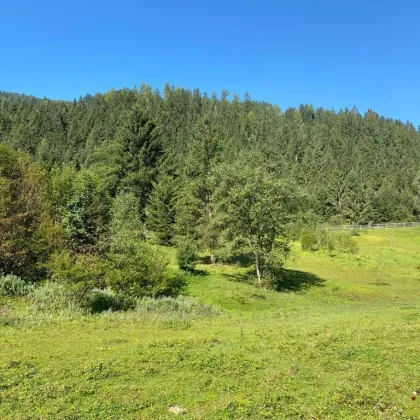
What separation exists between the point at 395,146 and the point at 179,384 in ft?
591

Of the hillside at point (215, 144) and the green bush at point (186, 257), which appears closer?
the green bush at point (186, 257)

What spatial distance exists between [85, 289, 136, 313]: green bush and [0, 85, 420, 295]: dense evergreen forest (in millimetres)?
1089

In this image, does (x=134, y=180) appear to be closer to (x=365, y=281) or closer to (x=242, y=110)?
(x=365, y=281)

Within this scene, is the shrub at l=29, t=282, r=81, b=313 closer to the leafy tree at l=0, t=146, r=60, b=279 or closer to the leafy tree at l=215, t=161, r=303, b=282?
the leafy tree at l=0, t=146, r=60, b=279

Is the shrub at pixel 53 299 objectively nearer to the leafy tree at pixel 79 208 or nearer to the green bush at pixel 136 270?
the green bush at pixel 136 270

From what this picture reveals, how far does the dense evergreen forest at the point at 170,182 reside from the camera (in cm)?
2331

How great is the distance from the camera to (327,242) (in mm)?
53125

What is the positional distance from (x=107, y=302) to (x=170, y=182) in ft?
96.8

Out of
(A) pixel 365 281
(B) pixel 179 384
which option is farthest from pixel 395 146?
(B) pixel 179 384

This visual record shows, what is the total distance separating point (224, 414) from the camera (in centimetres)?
761

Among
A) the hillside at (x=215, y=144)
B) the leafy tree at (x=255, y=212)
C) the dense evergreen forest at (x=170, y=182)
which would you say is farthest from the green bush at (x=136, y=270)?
the hillside at (x=215, y=144)

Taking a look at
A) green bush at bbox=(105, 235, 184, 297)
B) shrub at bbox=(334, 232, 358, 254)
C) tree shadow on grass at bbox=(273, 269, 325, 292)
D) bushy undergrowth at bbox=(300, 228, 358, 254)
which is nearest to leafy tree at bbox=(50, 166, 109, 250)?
green bush at bbox=(105, 235, 184, 297)

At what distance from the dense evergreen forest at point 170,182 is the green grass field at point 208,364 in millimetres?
5590

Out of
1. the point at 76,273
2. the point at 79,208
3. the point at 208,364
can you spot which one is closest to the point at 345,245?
the point at 79,208
